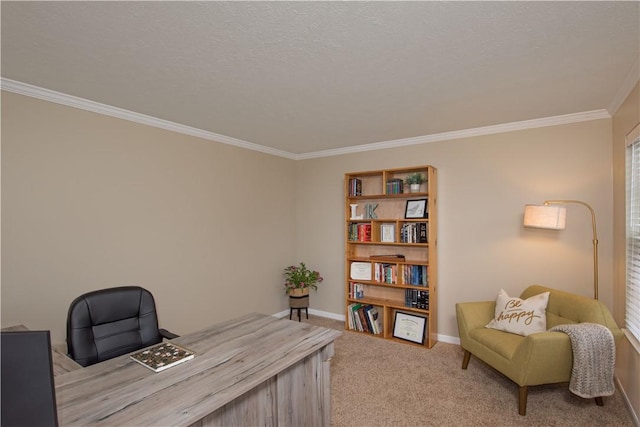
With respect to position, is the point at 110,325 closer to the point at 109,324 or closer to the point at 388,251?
the point at 109,324

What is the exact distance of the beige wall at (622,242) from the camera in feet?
7.38

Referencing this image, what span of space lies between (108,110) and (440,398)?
3.68 metres

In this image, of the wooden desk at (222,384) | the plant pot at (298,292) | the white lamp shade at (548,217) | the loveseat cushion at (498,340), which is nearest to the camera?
the wooden desk at (222,384)

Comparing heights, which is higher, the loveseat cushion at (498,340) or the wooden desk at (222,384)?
the wooden desk at (222,384)

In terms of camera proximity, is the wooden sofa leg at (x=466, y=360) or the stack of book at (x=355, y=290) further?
the stack of book at (x=355, y=290)

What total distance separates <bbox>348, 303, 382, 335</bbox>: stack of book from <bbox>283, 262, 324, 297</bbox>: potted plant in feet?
2.22

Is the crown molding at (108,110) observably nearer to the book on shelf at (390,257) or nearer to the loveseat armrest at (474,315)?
the book on shelf at (390,257)

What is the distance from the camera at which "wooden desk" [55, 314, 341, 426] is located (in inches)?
47.4

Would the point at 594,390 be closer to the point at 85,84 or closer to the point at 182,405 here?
the point at 182,405

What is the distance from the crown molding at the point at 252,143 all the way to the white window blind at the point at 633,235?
764 mm

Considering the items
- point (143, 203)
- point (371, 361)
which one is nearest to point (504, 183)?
point (371, 361)

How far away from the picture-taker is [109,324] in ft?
6.91

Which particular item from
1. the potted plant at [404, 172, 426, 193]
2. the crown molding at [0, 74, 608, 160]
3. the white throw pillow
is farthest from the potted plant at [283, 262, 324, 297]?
the white throw pillow

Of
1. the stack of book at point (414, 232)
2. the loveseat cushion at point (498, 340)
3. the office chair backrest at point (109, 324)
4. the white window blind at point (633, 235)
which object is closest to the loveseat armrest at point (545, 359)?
the loveseat cushion at point (498, 340)
